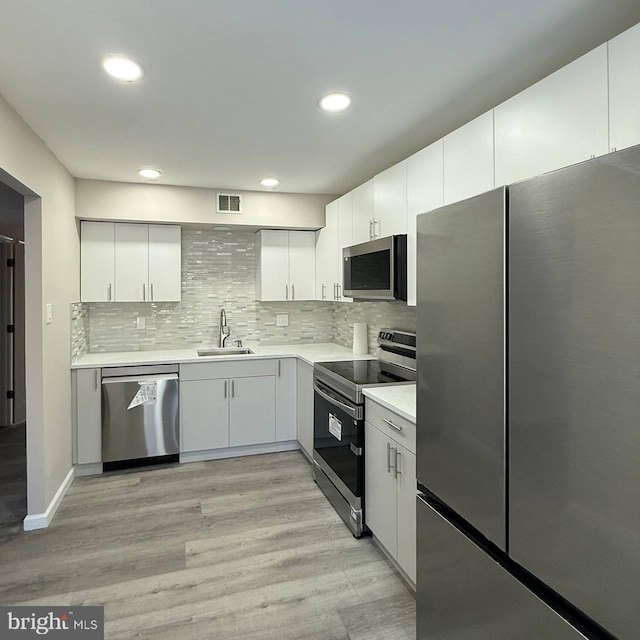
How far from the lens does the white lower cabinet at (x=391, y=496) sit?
1.98 meters

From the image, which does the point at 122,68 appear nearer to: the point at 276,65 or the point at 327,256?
the point at 276,65

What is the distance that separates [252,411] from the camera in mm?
3789

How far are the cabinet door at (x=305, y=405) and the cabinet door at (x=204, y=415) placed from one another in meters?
0.62

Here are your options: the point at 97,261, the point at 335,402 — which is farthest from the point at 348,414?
the point at 97,261

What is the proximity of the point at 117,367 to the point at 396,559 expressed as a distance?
2503mm

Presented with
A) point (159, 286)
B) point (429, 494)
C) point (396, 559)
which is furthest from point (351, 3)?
point (159, 286)

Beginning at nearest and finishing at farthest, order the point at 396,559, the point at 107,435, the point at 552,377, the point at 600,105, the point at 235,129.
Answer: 1. the point at 552,377
2. the point at 600,105
3. the point at 396,559
4. the point at 235,129
5. the point at 107,435

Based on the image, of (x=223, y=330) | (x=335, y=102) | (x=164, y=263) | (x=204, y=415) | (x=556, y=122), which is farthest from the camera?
(x=223, y=330)

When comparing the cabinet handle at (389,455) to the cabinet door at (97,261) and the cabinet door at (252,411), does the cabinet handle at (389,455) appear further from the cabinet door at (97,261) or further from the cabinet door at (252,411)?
the cabinet door at (97,261)

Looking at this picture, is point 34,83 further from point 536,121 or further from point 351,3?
point 536,121

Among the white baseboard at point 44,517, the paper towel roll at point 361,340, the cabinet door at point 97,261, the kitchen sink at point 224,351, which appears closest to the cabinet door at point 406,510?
the paper towel roll at point 361,340

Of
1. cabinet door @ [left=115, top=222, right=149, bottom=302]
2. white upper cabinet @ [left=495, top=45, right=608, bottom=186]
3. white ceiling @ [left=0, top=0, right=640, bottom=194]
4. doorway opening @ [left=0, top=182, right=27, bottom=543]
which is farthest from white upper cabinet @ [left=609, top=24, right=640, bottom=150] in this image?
doorway opening @ [left=0, top=182, right=27, bottom=543]

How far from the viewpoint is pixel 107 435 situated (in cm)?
344

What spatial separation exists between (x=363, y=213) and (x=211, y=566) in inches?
94.5
